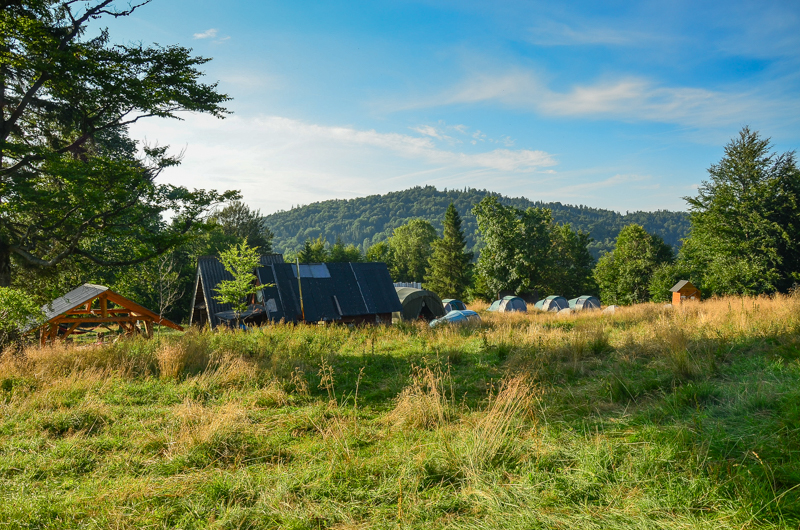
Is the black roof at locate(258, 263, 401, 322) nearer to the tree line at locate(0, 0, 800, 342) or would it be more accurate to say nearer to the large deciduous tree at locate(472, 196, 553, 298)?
the tree line at locate(0, 0, 800, 342)

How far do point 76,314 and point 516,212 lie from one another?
39193 mm

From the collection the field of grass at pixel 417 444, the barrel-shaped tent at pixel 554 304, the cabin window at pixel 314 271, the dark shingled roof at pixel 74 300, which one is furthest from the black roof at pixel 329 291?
the barrel-shaped tent at pixel 554 304

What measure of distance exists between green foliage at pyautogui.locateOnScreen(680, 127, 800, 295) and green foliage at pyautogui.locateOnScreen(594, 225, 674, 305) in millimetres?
12559

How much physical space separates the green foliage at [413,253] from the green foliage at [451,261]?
9.23 metres

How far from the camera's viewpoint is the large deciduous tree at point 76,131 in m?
11.3

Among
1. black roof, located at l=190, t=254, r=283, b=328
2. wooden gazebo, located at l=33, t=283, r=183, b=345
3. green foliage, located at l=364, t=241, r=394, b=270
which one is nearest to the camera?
wooden gazebo, located at l=33, t=283, r=183, b=345

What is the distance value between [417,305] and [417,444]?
20870mm

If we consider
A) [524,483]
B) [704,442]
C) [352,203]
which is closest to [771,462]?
[704,442]

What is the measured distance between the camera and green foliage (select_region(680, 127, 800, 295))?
70.7ft

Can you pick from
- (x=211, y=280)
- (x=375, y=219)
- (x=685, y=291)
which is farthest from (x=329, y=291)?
(x=375, y=219)

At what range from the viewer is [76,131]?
14.7m

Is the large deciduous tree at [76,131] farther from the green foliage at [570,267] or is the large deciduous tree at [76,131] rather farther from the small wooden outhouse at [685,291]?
the green foliage at [570,267]

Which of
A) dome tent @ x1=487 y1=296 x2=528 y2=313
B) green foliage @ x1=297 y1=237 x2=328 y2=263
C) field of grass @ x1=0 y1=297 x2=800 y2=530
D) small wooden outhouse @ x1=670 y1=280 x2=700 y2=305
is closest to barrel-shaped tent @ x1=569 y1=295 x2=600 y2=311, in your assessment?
dome tent @ x1=487 y1=296 x2=528 y2=313

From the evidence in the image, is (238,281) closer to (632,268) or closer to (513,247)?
(513,247)
